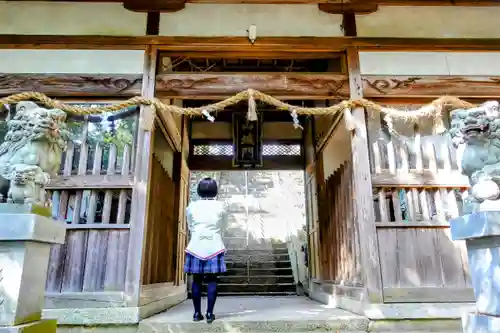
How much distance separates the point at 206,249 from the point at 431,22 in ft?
13.6

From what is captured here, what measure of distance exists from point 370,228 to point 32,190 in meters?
3.21

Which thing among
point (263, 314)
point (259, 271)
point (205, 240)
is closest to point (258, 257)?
point (259, 271)

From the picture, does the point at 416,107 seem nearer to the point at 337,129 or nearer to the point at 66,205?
the point at 337,129

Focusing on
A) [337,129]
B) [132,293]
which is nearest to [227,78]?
[337,129]

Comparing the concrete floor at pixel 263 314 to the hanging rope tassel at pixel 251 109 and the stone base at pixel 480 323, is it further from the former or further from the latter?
the hanging rope tassel at pixel 251 109

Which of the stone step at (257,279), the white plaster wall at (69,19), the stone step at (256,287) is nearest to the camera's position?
the white plaster wall at (69,19)

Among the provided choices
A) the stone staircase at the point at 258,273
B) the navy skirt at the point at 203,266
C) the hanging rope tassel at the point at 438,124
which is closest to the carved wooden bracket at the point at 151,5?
the navy skirt at the point at 203,266

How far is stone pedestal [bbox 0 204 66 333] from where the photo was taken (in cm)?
209

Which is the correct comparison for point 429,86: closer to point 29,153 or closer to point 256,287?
point 29,153

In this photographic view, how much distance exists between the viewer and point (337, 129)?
5.27m

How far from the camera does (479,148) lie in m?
2.31

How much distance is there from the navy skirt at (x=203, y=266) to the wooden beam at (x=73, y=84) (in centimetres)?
217

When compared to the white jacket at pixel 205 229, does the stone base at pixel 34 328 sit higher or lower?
lower

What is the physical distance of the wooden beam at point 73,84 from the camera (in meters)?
4.25
